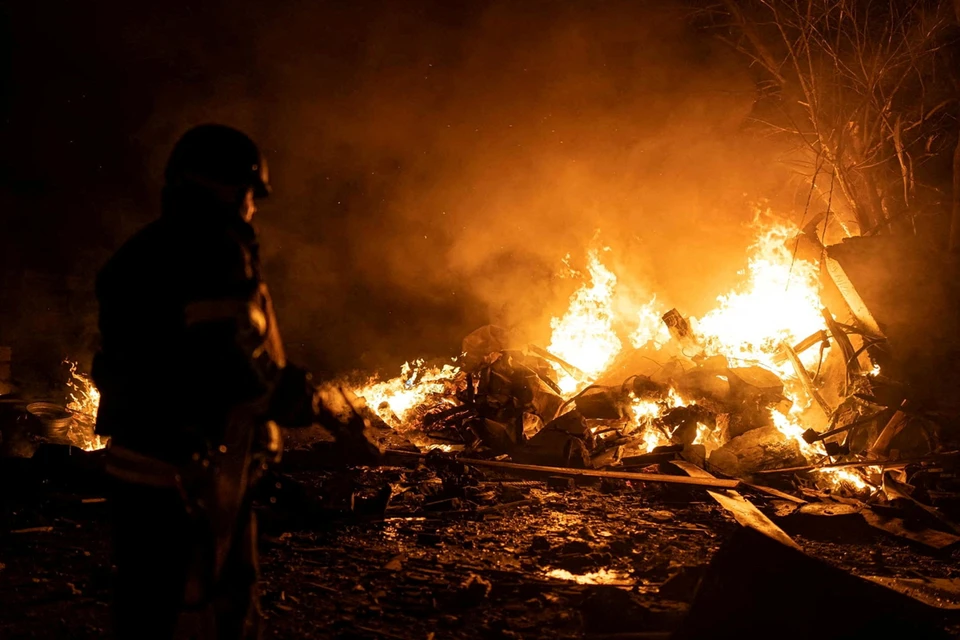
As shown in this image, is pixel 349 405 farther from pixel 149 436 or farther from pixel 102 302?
pixel 102 302

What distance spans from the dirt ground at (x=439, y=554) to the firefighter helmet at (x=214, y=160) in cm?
263

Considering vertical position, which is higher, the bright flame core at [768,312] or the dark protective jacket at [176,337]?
the bright flame core at [768,312]

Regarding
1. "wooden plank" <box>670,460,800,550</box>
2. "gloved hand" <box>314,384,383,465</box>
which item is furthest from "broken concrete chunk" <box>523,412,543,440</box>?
"gloved hand" <box>314,384,383,465</box>

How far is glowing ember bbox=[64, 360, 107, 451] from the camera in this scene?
7.90 meters

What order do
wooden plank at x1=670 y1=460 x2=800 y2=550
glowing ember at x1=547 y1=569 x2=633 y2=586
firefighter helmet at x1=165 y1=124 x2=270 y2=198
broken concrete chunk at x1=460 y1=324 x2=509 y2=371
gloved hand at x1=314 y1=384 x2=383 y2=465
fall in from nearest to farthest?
firefighter helmet at x1=165 y1=124 x2=270 y2=198 < gloved hand at x1=314 y1=384 x2=383 y2=465 < glowing ember at x1=547 y1=569 x2=633 y2=586 < wooden plank at x1=670 y1=460 x2=800 y2=550 < broken concrete chunk at x1=460 y1=324 x2=509 y2=371

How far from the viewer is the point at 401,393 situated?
34.7 ft

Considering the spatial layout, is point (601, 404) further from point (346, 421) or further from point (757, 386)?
point (346, 421)

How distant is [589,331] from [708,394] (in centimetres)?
375

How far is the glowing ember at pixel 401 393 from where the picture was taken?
10.0 metres

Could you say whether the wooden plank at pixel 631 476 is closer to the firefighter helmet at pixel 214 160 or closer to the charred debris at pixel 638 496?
the charred debris at pixel 638 496

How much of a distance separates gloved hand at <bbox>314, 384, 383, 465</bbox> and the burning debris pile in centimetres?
535

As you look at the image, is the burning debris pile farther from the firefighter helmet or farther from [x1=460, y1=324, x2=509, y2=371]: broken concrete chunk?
the firefighter helmet

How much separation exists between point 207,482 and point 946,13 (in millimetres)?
11330

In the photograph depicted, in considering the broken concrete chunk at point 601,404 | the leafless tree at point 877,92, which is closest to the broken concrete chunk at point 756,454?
the broken concrete chunk at point 601,404
